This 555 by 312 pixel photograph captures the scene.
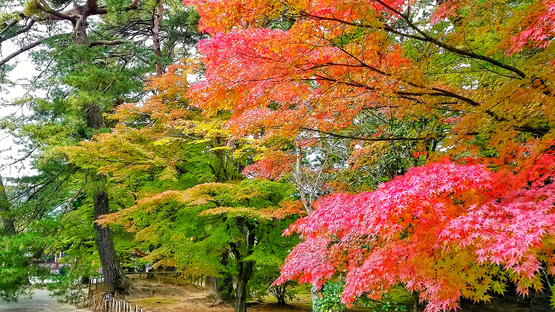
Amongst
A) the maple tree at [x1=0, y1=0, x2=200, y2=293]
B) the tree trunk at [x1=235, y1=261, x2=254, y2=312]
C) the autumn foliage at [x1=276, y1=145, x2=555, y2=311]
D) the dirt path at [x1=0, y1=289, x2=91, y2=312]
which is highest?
the maple tree at [x1=0, y1=0, x2=200, y2=293]

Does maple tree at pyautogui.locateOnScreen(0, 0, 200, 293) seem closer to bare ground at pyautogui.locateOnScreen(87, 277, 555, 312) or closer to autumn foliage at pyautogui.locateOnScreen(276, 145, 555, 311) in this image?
bare ground at pyautogui.locateOnScreen(87, 277, 555, 312)

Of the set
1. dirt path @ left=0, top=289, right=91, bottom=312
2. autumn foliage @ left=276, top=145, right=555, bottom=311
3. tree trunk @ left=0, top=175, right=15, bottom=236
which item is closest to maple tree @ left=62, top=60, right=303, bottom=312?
tree trunk @ left=0, top=175, right=15, bottom=236

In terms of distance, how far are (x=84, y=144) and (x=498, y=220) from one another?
822 cm

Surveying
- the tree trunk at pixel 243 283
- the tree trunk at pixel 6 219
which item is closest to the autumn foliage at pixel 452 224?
the tree trunk at pixel 243 283

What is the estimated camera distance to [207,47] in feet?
15.5

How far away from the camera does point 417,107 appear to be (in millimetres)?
4289

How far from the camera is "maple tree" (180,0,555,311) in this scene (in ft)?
9.37

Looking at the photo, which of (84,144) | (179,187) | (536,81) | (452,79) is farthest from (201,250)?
(536,81)

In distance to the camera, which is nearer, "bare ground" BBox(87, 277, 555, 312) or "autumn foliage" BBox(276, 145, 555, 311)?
"autumn foliage" BBox(276, 145, 555, 311)

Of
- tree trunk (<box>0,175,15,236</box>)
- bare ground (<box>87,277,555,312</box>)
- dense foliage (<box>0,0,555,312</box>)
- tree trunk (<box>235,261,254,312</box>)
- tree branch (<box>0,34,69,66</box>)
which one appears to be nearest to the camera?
dense foliage (<box>0,0,555,312</box>)

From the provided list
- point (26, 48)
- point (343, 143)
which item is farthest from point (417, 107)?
point (26, 48)

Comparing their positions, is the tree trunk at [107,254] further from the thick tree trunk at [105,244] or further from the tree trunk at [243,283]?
the tree trunk at [243,283]

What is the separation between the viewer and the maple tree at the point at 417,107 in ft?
9.37

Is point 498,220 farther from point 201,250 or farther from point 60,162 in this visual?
point 60,162
